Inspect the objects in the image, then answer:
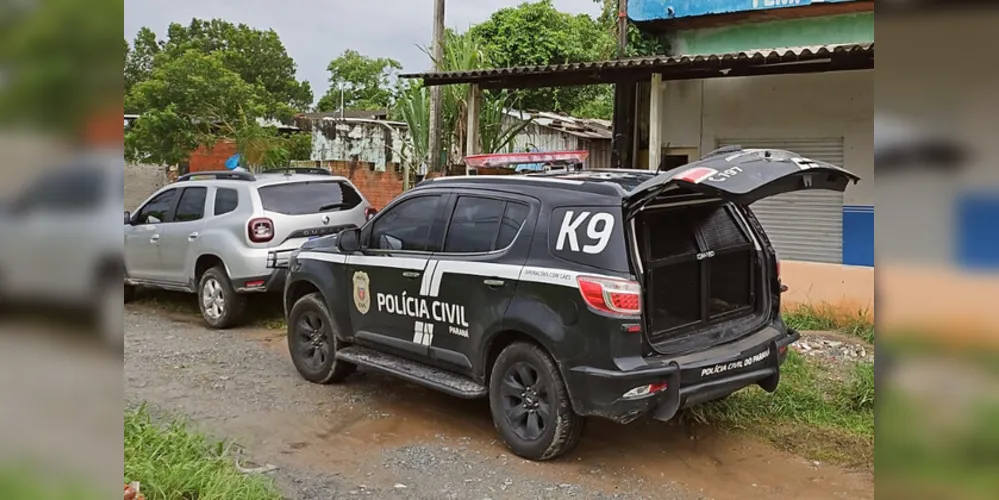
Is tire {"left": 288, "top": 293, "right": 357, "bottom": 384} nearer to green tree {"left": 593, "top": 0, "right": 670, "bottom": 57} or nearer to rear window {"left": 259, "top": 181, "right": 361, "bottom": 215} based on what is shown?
rear window {"left": 259, "top": 181, "right": 361, "bottom": 215}

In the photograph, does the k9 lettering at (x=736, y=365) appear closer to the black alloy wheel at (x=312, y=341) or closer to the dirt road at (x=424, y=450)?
the dirt road at (x=424, y=450)

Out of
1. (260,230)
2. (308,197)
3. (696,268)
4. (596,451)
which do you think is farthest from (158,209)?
(696,268)

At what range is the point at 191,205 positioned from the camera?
364 inches

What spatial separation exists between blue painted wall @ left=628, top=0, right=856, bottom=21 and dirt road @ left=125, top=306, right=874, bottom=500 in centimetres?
691

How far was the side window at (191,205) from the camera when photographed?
358 inches

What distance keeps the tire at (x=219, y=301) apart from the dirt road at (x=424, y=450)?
148 centimetres

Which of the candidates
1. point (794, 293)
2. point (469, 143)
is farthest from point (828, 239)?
point (469, 143)

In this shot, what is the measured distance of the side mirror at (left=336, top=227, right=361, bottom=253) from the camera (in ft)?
20.8
